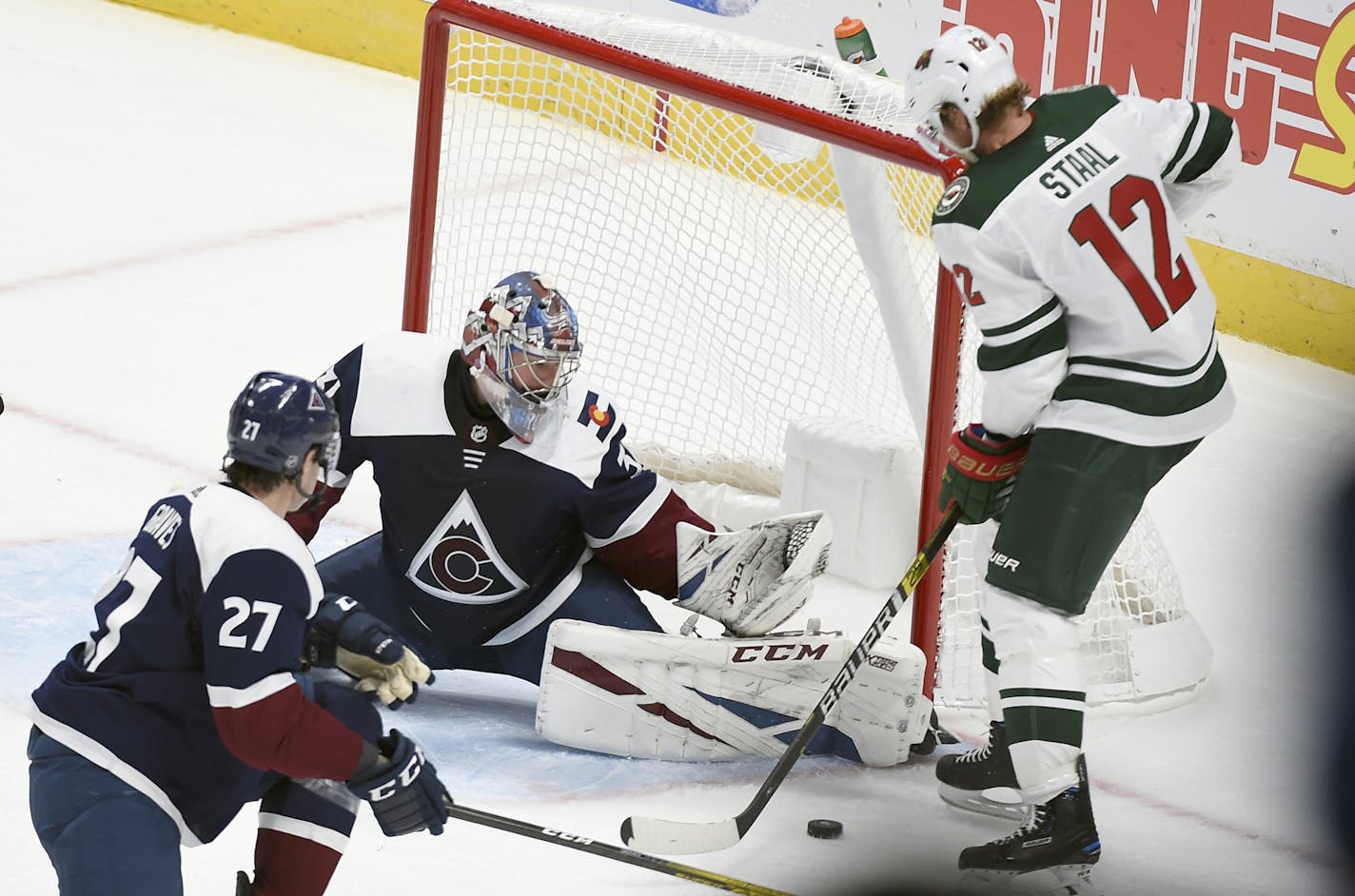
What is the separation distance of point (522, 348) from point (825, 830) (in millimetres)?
943

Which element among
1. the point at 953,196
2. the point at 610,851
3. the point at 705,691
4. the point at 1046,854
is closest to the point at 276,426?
the point at 610,851

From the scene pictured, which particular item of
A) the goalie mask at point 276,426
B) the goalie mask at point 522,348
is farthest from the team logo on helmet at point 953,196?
the goalie mask at point 276,426

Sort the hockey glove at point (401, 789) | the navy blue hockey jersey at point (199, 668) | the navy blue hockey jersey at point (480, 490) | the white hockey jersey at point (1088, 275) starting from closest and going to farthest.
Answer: the navy blue hockey jersey at point (199, 668)
the hockey glove at point (401, 789)
the white hockey jersey at point (1088, 275)
the navy blue hockey jersey at point (480, 490)

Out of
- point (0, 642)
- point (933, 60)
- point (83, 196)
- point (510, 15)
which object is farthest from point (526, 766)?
point (83, 196)

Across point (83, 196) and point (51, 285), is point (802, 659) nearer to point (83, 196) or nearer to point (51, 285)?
point (51, 285)

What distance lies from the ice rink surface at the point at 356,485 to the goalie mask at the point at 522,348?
60 centimetres

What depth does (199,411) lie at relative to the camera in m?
4.87

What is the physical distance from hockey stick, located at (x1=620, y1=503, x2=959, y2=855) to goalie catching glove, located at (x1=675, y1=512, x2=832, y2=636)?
19 centimetres

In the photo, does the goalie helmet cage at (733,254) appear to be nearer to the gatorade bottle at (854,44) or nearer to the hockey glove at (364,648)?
the gatorade bottle at (854,44)

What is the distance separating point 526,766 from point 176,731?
43.6 inches

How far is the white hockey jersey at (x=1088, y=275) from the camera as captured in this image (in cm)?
299

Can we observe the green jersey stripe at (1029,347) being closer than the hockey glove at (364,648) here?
No

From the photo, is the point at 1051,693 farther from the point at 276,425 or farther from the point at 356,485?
the point at 356,485

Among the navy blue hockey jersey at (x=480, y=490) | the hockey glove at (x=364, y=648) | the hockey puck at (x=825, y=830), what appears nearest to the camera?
the hockey glove at (x=364, y=648)
